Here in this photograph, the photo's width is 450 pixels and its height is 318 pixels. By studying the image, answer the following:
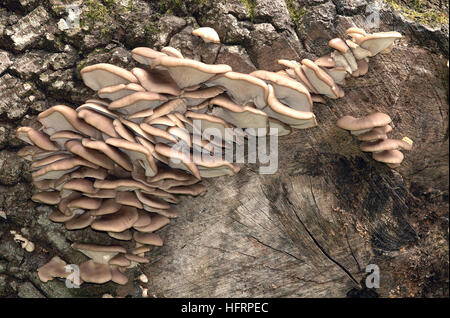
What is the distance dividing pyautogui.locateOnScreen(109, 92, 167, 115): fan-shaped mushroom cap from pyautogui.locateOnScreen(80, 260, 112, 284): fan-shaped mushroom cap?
1.55m

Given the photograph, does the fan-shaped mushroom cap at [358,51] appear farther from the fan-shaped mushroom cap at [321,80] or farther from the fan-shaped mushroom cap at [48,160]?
the fan-shaped mushroom cap at [48,160]

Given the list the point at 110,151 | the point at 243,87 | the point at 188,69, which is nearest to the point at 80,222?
the point at 110,151

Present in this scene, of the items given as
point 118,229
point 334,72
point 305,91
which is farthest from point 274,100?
point 118,229

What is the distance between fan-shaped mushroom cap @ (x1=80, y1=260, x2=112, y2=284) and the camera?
380cm

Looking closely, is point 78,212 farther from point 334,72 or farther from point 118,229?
point 334,72

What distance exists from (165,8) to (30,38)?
3.97 ft

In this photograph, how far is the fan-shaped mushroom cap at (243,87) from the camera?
9.94ft

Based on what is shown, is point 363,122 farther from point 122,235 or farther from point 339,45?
point 122,235

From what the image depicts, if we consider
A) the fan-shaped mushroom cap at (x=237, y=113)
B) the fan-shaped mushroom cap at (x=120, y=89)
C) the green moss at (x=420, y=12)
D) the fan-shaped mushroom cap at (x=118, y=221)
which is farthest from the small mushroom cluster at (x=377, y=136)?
the fan-shaped mushroom cap at (x=118, y=221)

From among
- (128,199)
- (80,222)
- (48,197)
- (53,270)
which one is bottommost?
(53,270)

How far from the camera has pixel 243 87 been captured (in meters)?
3.20

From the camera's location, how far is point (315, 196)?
390cm

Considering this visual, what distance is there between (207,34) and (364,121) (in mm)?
1535

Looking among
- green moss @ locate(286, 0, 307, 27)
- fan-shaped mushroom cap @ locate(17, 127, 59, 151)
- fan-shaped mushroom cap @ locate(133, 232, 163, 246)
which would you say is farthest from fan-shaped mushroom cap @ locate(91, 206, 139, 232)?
green moss @ locate(286, 0, 307, 27)
